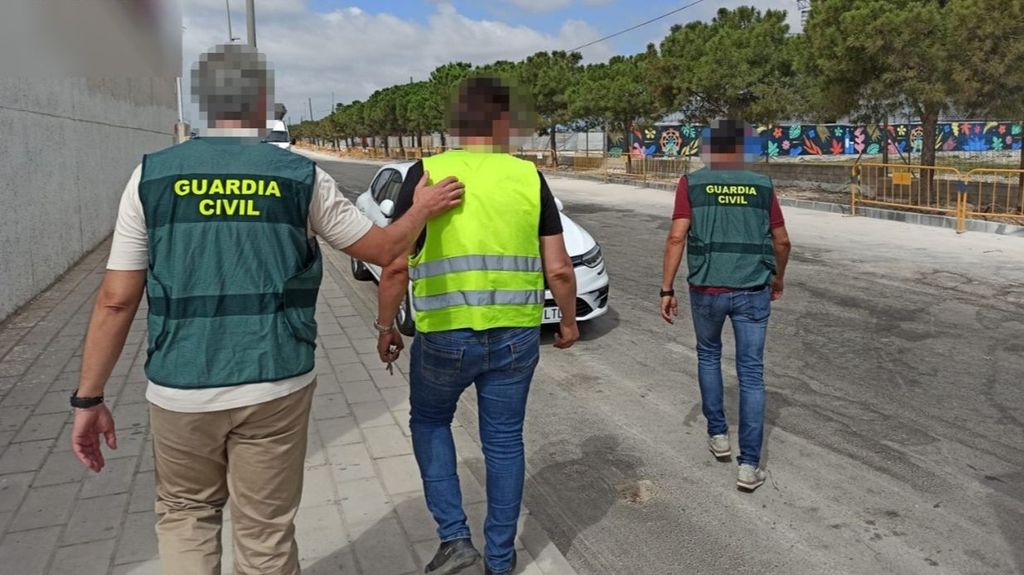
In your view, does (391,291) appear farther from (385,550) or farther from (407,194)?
(385,550)

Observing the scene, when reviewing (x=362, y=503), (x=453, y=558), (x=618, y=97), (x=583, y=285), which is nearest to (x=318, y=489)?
(x=362, y=503)

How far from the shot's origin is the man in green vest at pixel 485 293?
269cm

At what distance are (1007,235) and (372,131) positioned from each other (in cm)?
7080

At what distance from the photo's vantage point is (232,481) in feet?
7.47

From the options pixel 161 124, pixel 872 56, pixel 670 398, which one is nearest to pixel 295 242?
pixel 670 398

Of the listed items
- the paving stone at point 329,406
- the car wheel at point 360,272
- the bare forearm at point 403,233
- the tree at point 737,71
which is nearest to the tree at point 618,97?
the tree at point 737,71

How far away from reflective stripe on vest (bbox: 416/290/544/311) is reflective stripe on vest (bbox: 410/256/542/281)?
80 millimetres

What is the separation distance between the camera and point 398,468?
13.3 ft

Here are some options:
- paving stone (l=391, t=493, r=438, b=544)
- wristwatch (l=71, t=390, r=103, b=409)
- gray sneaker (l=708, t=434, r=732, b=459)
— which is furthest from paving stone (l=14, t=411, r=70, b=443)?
gray sneaker (l=708, t=434, r=732, b=459)

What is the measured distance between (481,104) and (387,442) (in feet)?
7.55

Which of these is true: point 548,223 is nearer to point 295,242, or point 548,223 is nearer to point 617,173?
point 295,242

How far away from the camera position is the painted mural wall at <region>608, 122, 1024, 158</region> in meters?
31.1

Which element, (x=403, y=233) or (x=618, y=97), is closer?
(x=403, y=233)

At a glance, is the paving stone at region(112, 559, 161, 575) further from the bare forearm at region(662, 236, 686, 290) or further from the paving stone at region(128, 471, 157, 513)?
the bare forearm at region(662, 236, 686, 290)
